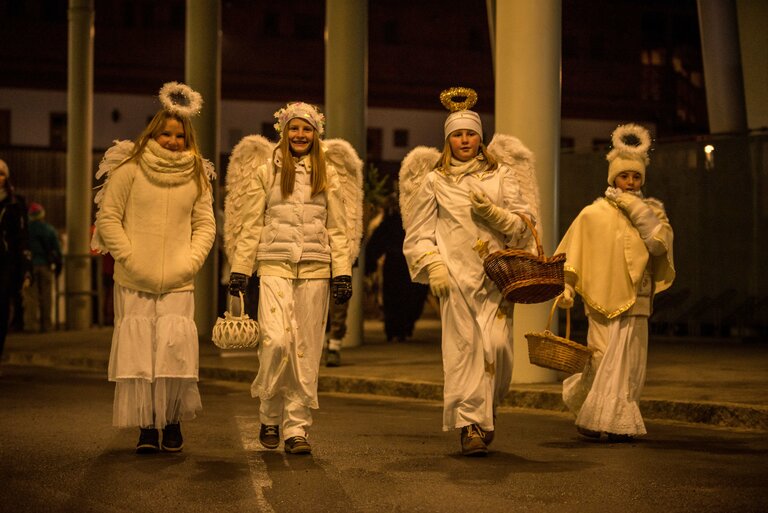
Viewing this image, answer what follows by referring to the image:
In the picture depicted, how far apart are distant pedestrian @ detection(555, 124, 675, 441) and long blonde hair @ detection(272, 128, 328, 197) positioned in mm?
1957

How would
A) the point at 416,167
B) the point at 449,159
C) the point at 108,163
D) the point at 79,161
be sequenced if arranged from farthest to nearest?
1. the point at 79,161
2. the point at 416,167
3. the point at 449,159
4. the point at 108,163

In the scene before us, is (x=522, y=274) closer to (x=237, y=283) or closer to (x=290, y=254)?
(x=290, y=254)

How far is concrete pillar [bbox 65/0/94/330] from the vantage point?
25.0 metres

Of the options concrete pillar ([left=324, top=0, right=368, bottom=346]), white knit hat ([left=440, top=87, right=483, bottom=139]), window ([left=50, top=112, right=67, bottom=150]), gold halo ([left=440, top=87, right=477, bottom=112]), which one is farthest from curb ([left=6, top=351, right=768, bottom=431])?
window ([left=50, top=112, right=67, bottom=150])

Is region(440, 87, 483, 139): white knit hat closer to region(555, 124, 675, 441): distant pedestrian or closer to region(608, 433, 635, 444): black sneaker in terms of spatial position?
region(555, 124, 675, 441): distant pedestrian

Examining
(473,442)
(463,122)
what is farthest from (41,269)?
(473,442)

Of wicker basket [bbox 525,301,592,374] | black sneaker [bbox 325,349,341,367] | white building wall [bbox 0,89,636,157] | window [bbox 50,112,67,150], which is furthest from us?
window [bbox 50,112,67,150]

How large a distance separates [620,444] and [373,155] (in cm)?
3733

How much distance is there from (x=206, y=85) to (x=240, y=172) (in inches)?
439

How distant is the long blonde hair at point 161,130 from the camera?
380 inches

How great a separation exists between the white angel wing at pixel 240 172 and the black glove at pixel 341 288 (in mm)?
770

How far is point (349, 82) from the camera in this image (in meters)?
19.2

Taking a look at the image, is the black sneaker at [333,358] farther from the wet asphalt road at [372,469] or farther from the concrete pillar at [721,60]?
the concrete pillar at [721,60]

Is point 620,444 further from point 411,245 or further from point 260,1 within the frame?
point 260,1
